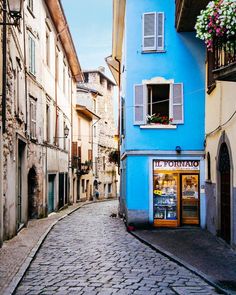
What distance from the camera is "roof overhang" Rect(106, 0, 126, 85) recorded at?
18.7 metres

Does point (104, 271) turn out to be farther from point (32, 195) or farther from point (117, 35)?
point (117, 35)

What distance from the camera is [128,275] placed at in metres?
8.93

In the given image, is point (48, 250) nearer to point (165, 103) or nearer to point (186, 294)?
point (186, 294)

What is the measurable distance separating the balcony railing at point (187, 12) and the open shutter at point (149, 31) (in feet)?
2.74

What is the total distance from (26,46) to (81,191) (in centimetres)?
2156

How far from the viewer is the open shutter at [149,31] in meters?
16.9

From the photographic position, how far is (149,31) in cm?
1697

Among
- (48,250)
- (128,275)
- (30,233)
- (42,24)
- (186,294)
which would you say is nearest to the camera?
(186,294)

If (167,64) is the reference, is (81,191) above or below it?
below

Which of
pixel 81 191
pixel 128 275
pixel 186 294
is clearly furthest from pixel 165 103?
pixel 81 191

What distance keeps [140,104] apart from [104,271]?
854cm

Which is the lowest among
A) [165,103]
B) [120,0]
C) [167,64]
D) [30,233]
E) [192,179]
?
[30,233]

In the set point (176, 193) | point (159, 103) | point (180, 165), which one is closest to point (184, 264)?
point (176, 193)

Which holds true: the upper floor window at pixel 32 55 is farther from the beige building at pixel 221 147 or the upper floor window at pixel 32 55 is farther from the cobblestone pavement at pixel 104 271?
the cobblestone pavement at pixel 104 271
